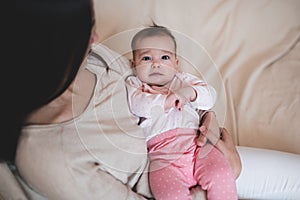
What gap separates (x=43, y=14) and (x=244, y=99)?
28.5 inches

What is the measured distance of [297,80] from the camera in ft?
3.83

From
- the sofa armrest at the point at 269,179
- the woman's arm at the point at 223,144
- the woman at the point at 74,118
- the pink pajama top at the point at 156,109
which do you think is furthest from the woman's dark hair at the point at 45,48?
the sofa armrest at the point at 269,179

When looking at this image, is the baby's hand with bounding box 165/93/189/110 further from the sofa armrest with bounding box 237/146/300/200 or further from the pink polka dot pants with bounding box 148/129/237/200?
the sofa armrest with bounding box 237/146/300/200

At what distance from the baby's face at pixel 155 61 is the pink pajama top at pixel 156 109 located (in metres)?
0.02

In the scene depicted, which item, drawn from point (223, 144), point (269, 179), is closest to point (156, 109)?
point (223, 144)

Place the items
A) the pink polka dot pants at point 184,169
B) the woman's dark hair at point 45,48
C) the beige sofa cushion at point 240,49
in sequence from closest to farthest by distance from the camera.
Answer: the woman's dark hair at point 45,48
the pink polka dot pants at point 184,169
the beige sofa cushion at point 240,49

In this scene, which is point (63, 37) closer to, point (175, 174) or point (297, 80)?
point (175, 174)

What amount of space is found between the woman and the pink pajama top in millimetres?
28

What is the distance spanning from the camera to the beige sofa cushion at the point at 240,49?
1.08 meters

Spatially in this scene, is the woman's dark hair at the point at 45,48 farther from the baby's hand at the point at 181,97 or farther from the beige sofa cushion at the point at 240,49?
the beige sofa cushion at the point at 240,49

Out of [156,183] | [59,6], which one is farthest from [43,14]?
[156,183]

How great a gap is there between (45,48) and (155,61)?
0.38m

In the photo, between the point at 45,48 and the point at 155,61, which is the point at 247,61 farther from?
the point at 45,48

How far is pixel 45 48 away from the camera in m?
0.57
